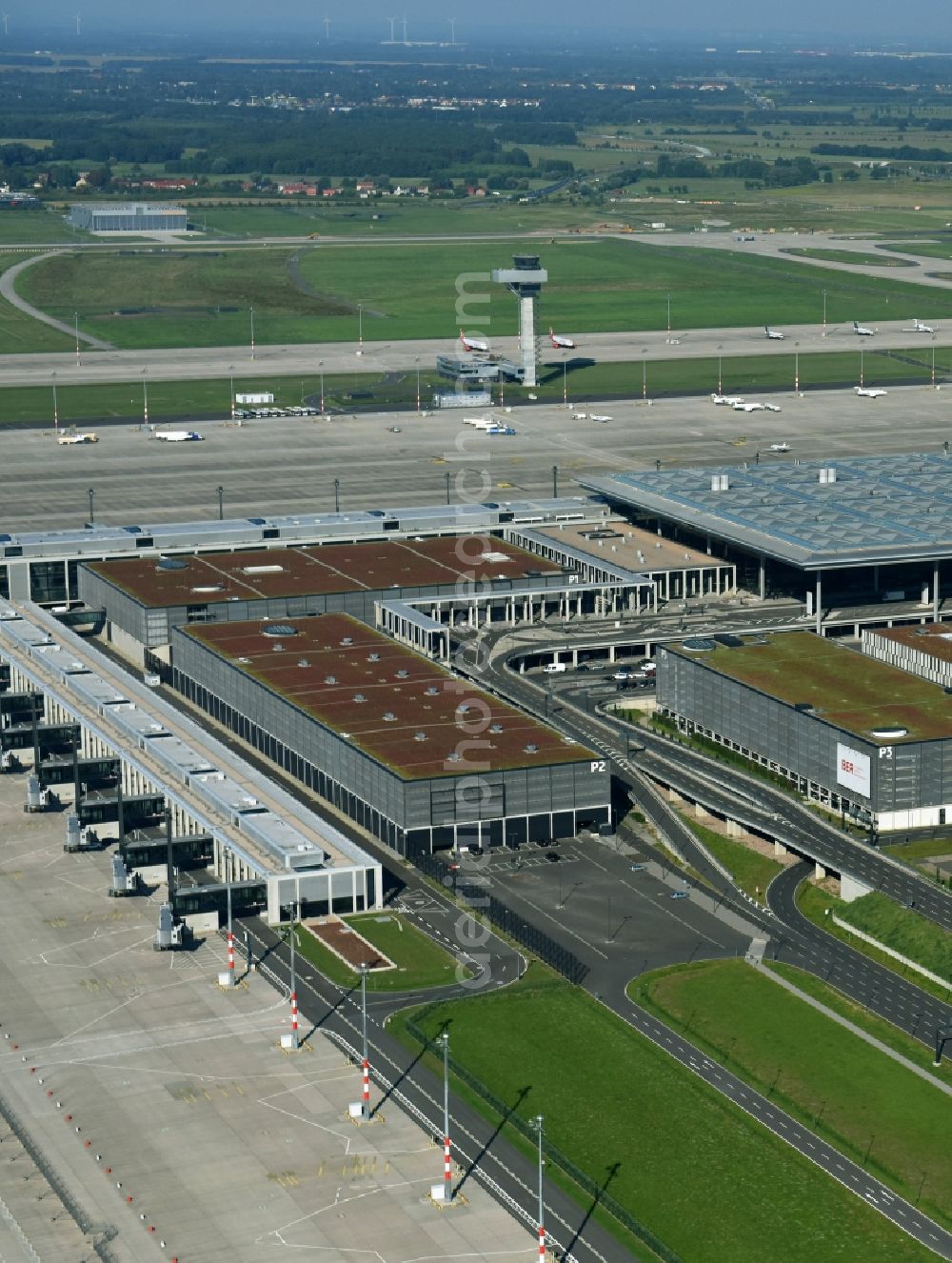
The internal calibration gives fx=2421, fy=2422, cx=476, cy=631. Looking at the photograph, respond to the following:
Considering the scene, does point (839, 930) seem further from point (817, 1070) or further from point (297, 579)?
point (297, 579)

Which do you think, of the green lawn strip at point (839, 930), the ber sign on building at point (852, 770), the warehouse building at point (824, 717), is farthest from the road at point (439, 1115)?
the warehouse building at point (824, 717)

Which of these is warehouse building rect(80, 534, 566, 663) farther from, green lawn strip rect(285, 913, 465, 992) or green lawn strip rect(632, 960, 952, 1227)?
green lawn strip rect(632, 960, 952, 1227)

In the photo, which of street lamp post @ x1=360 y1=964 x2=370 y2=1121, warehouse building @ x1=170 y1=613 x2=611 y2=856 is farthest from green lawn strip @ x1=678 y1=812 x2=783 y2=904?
street lamp post @ x1=360 y1=964 x2=370 y2=1121

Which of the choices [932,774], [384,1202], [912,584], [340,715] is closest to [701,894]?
[932,774]

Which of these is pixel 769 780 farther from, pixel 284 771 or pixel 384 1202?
pixel 384 1202

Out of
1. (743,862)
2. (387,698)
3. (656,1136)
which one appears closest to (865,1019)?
(656,1136)

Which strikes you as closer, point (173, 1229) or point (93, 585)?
point (173, 1229)
